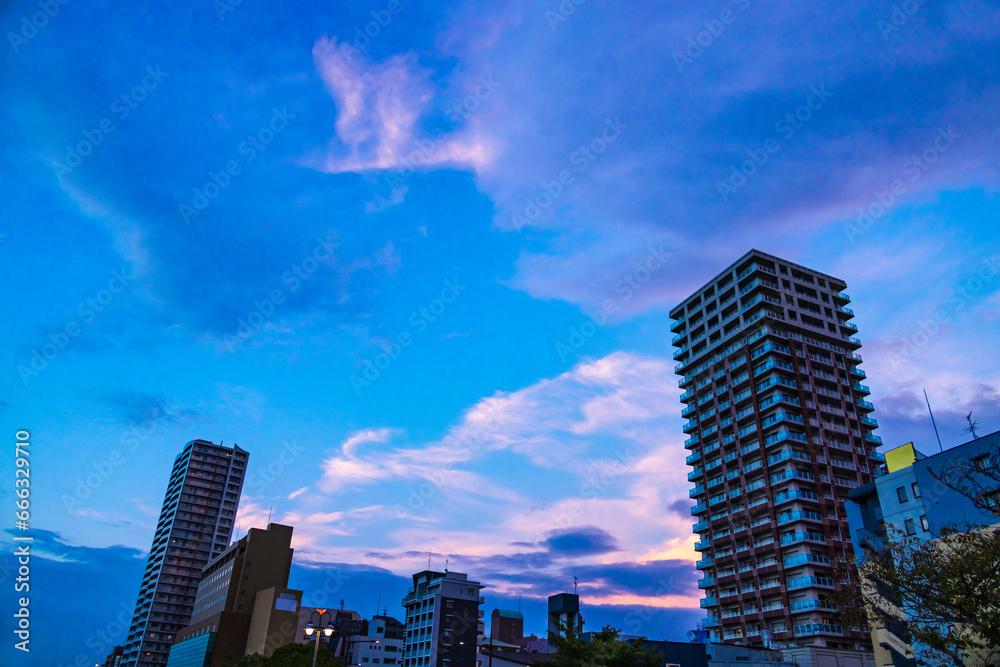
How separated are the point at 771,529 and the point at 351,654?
94211 mm

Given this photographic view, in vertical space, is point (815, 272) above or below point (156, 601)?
above

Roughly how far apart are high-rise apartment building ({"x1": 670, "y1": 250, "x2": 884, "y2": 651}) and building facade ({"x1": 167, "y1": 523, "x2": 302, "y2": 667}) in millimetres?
73274

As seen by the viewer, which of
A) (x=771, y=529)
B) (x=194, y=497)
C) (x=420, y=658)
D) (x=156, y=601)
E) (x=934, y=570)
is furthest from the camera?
(x=194, y=497)

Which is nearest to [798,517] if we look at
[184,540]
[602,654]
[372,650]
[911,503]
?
[911,503]

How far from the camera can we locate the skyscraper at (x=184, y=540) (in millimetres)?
161000

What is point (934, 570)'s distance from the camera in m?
24.8

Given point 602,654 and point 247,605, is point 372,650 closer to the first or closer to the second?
point 247,605

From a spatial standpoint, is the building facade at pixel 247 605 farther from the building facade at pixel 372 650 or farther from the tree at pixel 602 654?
Result: the tree at pixel 602 654

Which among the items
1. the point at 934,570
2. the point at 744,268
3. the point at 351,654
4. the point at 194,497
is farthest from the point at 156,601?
the point at 934,570

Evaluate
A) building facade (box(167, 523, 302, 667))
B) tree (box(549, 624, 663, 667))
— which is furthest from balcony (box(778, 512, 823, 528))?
building facade (box(167, 523, 302, 667))

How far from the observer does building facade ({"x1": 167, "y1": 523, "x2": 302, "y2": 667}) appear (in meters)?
116

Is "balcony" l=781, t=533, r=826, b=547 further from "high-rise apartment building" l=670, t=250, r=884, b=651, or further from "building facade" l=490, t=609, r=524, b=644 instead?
"building facade" l=490, t=609, r=524, b=644

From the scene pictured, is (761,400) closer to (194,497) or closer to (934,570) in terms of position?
(934,570)

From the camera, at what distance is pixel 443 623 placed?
412 ft
